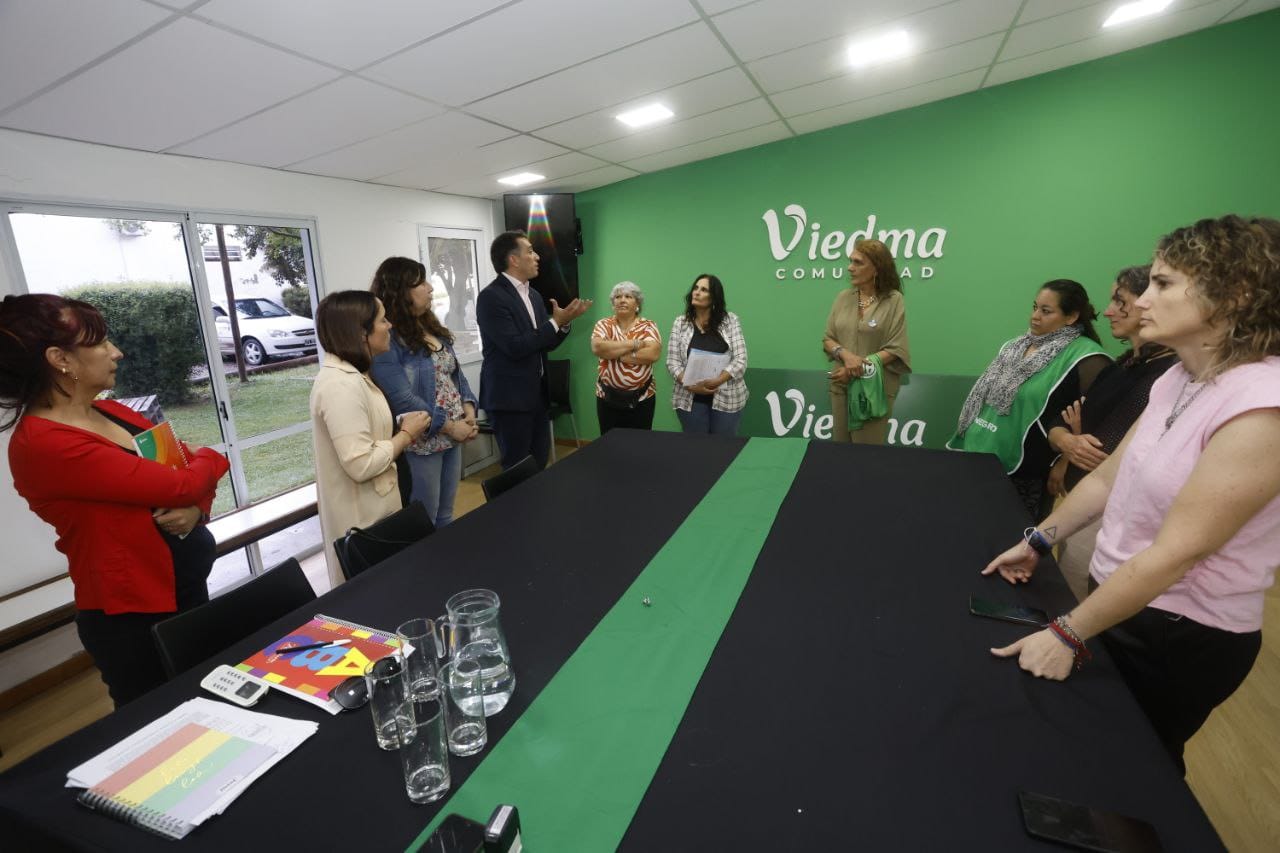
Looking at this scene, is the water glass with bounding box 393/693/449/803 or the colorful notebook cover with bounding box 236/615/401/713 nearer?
the water glass with bounding box 393/693/449/803

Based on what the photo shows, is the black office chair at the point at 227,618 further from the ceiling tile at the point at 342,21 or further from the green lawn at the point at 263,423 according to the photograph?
the green lawn at the point at 263,423

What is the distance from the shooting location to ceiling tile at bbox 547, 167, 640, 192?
4.60m

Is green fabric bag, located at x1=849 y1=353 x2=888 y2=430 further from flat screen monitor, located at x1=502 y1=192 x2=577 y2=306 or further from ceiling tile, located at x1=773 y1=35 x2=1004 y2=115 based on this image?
flat screen monitor, located at x1=502 y1=192 x2=577 y2=306

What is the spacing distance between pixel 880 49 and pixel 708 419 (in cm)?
215

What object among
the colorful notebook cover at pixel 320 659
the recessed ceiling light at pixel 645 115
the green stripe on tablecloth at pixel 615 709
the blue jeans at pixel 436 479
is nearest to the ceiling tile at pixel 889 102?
the recessed ceiling light at pixel 645 115

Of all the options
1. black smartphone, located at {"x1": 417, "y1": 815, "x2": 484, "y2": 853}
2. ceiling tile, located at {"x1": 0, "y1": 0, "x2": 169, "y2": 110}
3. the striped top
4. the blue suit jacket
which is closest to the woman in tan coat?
the striped top

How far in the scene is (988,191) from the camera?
3768 mm

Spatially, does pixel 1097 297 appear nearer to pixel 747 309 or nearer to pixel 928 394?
pixel 928 394

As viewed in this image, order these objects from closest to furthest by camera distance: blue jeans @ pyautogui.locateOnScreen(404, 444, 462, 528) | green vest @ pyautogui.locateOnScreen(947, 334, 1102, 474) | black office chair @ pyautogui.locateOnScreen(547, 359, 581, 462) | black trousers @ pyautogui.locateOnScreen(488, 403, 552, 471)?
green vest @ pyautogui.locateOnScreen(947, 334, 1102, 474) < blue jeans @ pyautogui.locateOnScreen(404, 444, 462, 528) < black trousers @ pyautogui.locateOnScreen(488, 403, 552, 471) < black office chair @ pyautogui.locateOnScreen(547, 359, 581, 462)

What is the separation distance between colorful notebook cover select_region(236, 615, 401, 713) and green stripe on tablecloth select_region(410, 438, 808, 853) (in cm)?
31

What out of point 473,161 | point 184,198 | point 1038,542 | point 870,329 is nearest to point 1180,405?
point 1038,542

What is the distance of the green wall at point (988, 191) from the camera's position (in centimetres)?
324

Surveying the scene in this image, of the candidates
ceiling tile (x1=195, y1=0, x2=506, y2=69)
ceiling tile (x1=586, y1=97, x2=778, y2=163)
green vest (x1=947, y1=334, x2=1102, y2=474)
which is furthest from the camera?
ceiling tile (x1=586, y1=97, x2=778, y2=163)

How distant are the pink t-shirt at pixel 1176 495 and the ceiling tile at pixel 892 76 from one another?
2670mm
